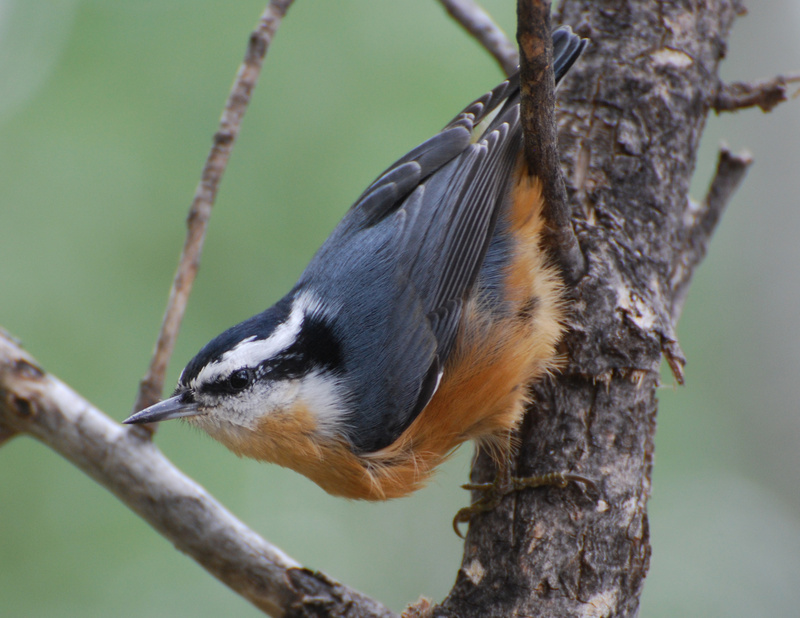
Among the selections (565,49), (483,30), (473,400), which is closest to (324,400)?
(473,400)

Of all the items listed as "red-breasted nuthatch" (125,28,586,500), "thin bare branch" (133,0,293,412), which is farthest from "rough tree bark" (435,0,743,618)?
"thin bare branch" (133,0,293,412)

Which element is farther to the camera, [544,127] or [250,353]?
[250,353]

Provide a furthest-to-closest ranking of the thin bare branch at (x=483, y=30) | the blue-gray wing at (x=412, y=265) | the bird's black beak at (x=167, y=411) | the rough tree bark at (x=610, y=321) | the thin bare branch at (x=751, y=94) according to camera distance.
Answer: the thin bare branch at (x=483, y=30) → the thin bare branch at (x=751, y=94) → the blue-gray wing at (x=412, y=265) → the bird's black beak at (x=167, y=411) → the rough tree bark at (x=610, y=321)

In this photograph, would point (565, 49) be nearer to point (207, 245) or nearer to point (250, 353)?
point (250, 353)

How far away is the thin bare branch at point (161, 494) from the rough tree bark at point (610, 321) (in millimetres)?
429

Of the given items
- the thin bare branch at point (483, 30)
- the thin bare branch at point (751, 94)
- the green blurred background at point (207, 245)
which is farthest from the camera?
the green blurred background at point (207, 245)

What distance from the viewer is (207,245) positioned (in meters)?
4.80

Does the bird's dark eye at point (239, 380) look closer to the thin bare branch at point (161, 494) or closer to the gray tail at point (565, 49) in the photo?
the thin bare branch at point (161, 494)

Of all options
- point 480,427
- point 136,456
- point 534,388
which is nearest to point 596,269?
point 534,388

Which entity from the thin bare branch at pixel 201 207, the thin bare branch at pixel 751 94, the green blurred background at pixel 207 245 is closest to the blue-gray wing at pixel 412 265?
the thin bare branch at pixel 201 207

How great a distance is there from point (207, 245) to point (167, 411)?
102 inches

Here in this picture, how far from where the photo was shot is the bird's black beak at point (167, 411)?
7.59ft

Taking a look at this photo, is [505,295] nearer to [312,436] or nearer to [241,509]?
[312,436]

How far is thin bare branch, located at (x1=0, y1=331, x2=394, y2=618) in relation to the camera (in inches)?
86.8
